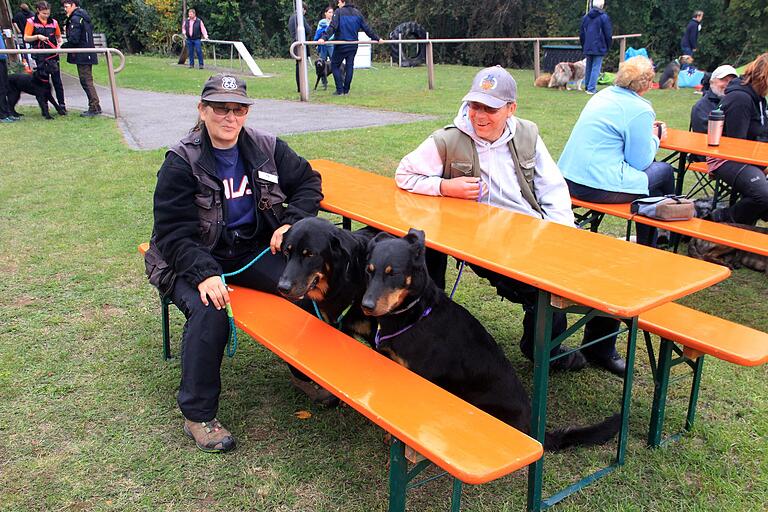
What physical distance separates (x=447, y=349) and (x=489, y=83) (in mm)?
1424

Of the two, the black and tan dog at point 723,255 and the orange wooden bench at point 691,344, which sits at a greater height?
the orange wooden bench at point 691,344

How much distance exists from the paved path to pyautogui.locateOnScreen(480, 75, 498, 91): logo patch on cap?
7.09 m

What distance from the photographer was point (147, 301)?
4824 millimetres

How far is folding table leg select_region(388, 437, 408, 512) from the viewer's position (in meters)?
2.38

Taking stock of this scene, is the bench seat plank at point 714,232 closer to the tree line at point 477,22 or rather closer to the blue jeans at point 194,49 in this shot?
the blue jeans at point 194,49

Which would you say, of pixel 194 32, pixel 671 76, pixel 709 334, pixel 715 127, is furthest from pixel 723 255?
pixel 194 32

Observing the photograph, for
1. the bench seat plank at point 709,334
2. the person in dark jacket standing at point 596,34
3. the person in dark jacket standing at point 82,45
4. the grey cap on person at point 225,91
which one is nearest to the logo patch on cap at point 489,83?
the grey cap on person at point 225,91

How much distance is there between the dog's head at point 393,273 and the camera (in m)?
2.68

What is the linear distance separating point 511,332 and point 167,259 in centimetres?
231

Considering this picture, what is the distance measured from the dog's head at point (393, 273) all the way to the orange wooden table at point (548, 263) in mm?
202

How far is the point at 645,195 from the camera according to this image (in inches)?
197

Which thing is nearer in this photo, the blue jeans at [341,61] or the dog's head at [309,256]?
the dog's head at [309,256]

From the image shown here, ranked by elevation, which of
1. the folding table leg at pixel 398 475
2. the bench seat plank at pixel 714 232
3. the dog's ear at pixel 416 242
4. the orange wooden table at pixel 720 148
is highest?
the dog's ear at pixel 416 242

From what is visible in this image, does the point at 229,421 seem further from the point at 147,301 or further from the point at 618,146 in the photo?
the point at 618,146
